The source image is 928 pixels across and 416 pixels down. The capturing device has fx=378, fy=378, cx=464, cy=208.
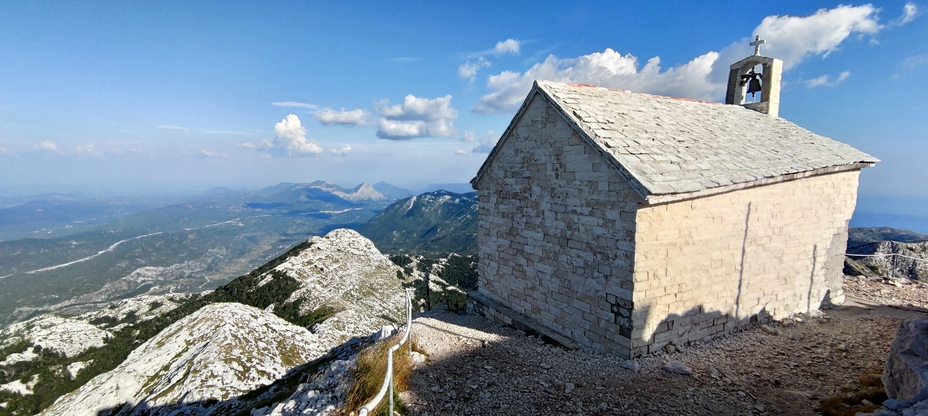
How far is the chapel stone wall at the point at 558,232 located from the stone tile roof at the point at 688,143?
0.55m

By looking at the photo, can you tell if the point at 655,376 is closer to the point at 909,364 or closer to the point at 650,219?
the point at 650,219

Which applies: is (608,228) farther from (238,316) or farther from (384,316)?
(384,316)

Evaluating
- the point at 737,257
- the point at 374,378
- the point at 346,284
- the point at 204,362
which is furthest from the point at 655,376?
the point at 346,284

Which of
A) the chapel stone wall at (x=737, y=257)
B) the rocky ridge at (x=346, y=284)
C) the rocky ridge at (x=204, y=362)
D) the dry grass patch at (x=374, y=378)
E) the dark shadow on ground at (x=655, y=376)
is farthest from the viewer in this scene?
the rocky ridge at (x=346, y=284)

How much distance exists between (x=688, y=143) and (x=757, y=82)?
32.1 ft

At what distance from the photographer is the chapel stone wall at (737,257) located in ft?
29.4

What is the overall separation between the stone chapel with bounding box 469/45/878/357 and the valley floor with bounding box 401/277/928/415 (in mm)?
663

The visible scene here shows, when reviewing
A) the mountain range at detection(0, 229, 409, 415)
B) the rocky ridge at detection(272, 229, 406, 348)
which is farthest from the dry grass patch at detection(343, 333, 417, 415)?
the rocky ridge at detection(272, 229, 406, 348)

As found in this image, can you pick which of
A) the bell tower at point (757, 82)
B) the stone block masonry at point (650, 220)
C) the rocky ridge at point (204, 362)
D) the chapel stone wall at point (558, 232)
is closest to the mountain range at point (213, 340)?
the rocky ridge at point (204, 362)

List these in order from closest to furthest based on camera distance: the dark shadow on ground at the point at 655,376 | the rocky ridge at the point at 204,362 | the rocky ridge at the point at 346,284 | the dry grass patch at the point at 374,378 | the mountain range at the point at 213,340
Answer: the dry grass patch at the point at 374,378
the dark shadow on ground at the point at 655,376
the rocky ridge at the point at 204,362
the mountain range at the point at 213,340
the rocky ridge at the point at 346,284

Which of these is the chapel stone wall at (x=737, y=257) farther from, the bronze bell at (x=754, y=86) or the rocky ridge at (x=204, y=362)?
the rocky ridge at (x=204, y=362)

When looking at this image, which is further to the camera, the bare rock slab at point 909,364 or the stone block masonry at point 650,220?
the stone block masonry at point 650,220

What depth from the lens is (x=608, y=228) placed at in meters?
9.16

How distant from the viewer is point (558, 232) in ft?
34.9
